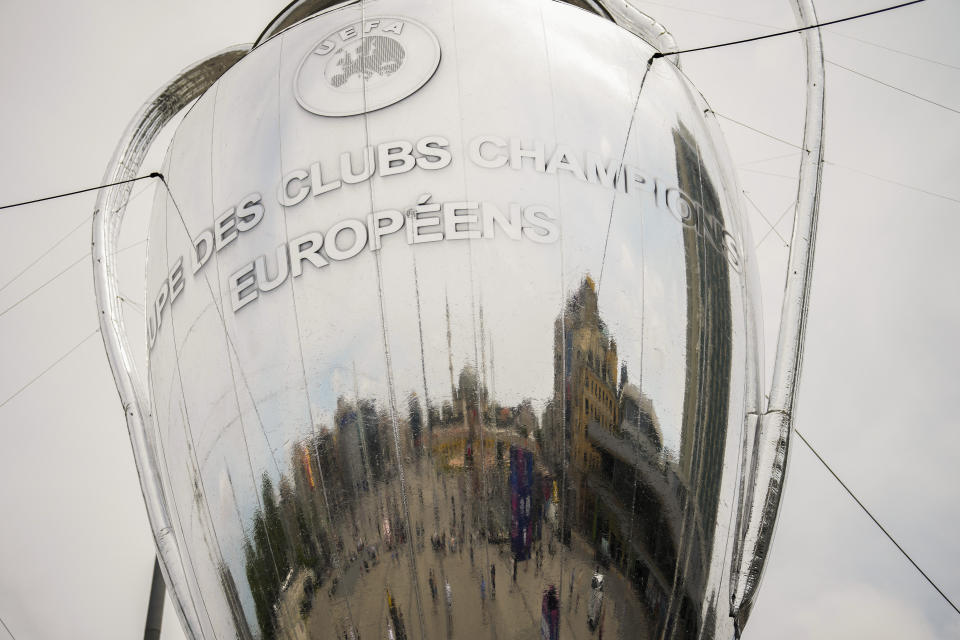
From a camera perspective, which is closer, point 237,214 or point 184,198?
point 237,214

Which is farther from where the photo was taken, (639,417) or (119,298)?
(119,298)

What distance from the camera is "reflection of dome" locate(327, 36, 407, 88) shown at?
348 cm

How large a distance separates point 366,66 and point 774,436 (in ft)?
7.14

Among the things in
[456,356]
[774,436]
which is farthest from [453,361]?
[774,436]

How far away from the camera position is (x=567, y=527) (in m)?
2.89

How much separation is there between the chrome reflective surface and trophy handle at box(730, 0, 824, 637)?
118 millimetres

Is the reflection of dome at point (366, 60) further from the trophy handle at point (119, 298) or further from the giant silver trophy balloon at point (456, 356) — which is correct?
the trophy handle at point (119, 298)

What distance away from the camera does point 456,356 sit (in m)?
2.92

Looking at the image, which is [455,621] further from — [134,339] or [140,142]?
[134,339]

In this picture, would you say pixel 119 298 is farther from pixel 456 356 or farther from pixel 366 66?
pixel 456 356

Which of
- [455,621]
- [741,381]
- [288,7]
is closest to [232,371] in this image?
[455,621]

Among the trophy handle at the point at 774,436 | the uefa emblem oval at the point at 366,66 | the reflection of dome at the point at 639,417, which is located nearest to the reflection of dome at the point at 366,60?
the uefa emblem oval at the point at 366,66

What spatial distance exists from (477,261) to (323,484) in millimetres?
872

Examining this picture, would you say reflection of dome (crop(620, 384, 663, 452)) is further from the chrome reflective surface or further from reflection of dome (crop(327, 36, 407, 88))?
reflection of dome (crop(327, 36, 407, 88))
